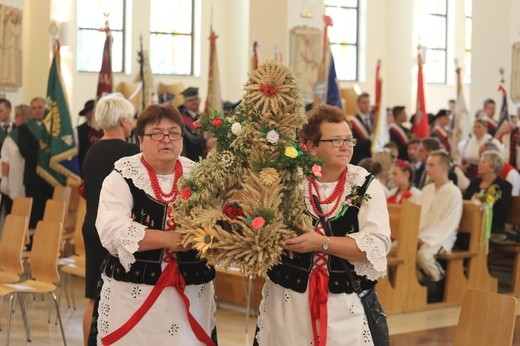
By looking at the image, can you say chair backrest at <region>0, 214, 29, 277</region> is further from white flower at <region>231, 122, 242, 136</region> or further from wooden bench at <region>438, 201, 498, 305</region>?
white flower at <region>231, 122, 242, 136</region>

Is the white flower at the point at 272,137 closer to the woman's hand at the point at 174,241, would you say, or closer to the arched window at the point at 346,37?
the woman's hand at the point at 174,241

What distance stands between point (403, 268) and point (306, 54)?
1032 cm

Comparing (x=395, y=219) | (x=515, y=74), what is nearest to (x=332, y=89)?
(x=395, y=219)

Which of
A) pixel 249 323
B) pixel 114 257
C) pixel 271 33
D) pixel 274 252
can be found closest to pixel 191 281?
pixel 114 257

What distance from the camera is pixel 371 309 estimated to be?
4.47 metres

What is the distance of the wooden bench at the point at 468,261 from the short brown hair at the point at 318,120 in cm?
568

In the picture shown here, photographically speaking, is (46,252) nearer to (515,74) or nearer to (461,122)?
(461,122)

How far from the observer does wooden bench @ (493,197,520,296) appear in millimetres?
10712

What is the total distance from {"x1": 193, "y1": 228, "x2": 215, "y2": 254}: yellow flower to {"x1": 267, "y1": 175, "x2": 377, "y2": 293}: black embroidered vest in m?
0.41

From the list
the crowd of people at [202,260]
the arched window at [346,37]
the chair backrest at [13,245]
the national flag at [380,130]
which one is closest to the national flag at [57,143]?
the national flag at [380,130]

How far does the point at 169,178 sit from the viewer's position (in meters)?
4.62

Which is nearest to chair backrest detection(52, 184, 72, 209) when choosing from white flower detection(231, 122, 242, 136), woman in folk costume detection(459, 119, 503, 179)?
woman in folk costume detection(459, 119, 503, 179)

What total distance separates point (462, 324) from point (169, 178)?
1407mm

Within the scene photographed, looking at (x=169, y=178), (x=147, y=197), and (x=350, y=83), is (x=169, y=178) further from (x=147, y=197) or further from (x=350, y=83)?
(x=350, y=83)
